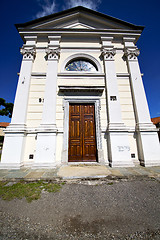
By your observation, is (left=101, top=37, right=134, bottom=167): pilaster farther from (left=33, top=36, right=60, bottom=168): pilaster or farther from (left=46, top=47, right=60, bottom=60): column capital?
(left=46, top=47, right=60, bottom=60): column capital

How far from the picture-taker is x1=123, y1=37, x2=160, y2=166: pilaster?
4.76 meters

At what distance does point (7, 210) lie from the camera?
6.06 ft

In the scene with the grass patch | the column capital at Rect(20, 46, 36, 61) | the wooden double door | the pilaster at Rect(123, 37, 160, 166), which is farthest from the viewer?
the column capital at Rect(20, 46, 36, 61)

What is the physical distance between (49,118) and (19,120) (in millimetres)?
1586

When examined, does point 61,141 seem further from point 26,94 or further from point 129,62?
point 129,62

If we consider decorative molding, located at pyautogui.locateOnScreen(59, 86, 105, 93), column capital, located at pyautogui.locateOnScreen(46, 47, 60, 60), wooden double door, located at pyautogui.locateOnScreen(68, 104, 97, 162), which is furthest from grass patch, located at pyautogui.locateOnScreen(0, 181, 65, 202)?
column capital, located at pyautogui.locateOnScreen(46, 47, 60, 60)

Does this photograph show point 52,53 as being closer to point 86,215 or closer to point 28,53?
point 28,53

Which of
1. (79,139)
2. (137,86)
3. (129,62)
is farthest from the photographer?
(129,62)

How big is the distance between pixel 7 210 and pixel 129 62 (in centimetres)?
855

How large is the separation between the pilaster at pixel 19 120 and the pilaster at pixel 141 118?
6042 millimetres

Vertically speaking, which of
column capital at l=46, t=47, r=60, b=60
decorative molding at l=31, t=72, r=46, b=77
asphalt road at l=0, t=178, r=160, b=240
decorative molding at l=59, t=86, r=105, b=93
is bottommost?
asphalt road at l=0, t=178, r=160, b=240

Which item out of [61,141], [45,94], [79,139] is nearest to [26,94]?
[45,94]

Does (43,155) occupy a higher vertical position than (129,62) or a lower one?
lower

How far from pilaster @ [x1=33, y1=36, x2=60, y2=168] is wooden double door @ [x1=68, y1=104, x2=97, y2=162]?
1.00 meters
